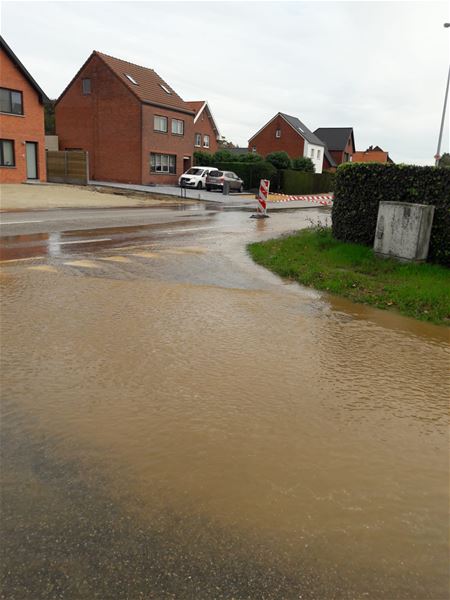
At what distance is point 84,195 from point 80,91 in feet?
51.6

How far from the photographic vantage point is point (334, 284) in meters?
8.09

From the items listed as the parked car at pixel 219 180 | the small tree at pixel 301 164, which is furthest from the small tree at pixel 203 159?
the small tree at pixel 301 164

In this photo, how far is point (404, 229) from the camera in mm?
9164

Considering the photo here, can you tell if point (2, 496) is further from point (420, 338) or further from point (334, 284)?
point (334, 284)

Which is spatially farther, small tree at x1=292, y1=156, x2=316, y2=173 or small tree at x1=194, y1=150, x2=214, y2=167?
small tree at x1=292, y1=156, x2=316, y2=173

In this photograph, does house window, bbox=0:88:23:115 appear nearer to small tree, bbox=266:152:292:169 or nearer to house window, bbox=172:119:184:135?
house window, bbox=172:119:184:135

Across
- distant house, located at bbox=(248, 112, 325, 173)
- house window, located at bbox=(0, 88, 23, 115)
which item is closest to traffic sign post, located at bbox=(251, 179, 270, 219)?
house window, located at bbox=(0, 88, 23, 115)

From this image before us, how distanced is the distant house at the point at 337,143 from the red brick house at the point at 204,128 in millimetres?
21803

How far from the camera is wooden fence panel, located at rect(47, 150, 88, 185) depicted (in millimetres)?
32906

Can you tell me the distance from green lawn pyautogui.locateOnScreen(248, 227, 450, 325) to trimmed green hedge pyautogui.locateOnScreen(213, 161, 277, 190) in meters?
30.7

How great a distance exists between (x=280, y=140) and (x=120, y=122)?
2977 centimetres

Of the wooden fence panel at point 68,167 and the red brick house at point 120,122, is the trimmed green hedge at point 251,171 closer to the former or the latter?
the red brick house at point 120,122

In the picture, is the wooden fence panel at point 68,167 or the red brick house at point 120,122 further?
the red brick house at point 120,122

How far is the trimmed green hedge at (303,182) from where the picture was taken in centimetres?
4234
